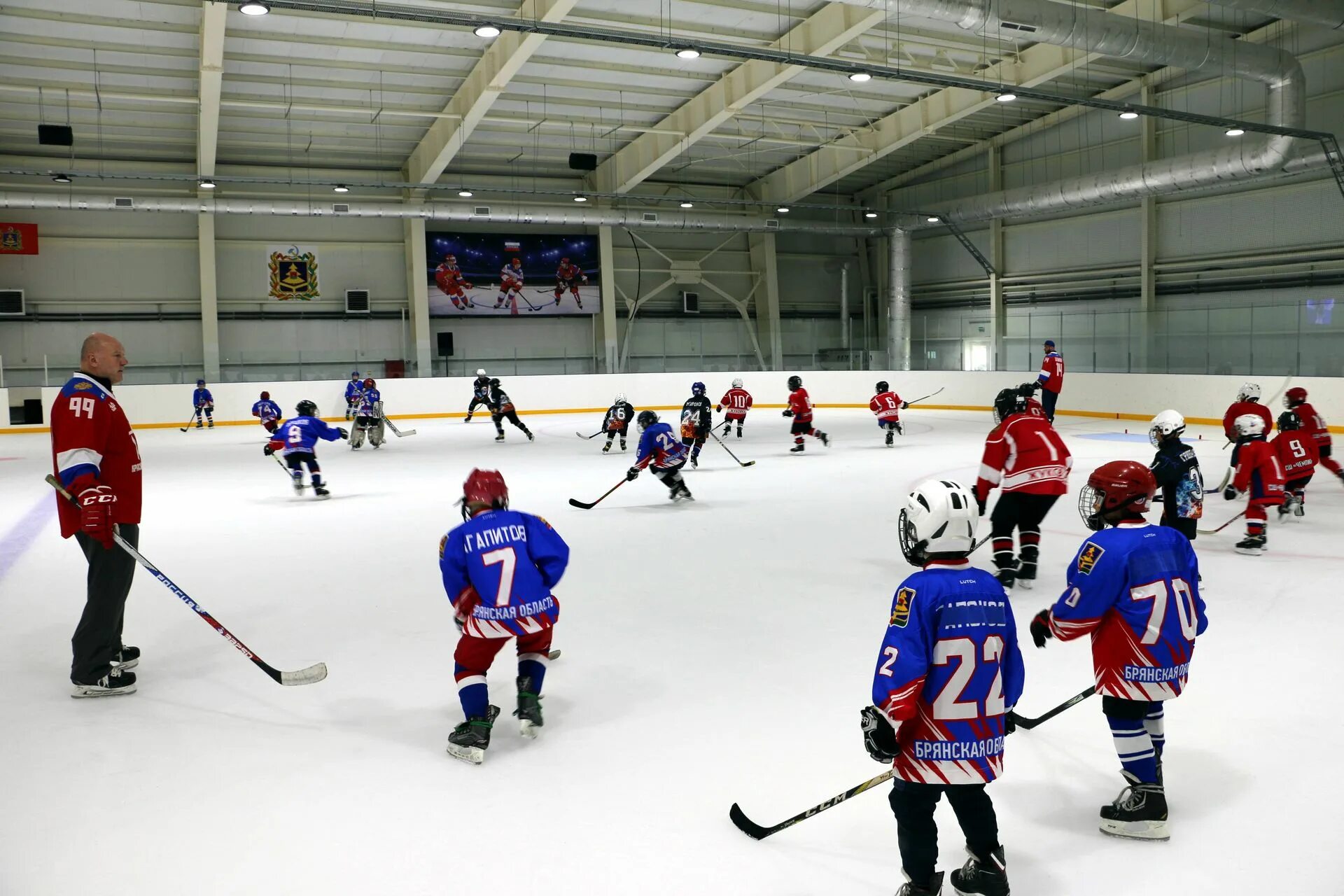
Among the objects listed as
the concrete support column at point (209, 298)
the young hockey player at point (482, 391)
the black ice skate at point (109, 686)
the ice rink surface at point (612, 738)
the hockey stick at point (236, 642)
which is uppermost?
the concrete support column at point (209, 298)

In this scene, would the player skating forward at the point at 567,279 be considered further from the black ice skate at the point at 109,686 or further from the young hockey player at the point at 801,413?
the black ice skate at the point at 109,686

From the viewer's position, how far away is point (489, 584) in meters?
3.27

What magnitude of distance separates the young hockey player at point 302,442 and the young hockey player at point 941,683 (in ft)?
26.2

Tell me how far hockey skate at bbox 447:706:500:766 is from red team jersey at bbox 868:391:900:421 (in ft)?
35.1

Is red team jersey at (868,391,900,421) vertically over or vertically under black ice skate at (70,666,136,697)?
over

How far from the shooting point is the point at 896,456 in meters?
12.5

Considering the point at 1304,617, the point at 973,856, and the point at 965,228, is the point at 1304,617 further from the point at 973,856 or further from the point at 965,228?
the point at 965,228

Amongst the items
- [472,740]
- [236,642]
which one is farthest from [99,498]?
[472,740]

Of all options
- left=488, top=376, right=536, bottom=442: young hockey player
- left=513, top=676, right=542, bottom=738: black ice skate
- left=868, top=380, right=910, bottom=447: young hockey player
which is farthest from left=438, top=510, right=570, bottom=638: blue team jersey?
left=488, top=376, right=536, bottom=442: young hockey player

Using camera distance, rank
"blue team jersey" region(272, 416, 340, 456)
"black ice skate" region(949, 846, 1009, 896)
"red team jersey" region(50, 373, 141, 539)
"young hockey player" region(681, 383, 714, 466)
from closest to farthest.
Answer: "black ice skate" region(949, 846, 1009, 896), "red team jersey" region(50, 373, 141, 539), "blue team jersey" region(272, 416, 340, 456), "young hockey player" region(681, 383, 714, 466)

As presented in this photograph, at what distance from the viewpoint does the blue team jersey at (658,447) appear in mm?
8281

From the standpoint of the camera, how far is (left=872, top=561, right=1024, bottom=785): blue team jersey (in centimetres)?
210

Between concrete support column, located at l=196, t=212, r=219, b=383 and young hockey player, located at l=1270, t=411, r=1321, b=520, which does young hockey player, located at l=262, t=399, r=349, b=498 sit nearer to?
young hockey player, located at l=1270, t=411, r=1321, b=520

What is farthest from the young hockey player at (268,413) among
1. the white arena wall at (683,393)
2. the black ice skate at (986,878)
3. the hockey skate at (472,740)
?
the black ice skate at (986,878)
